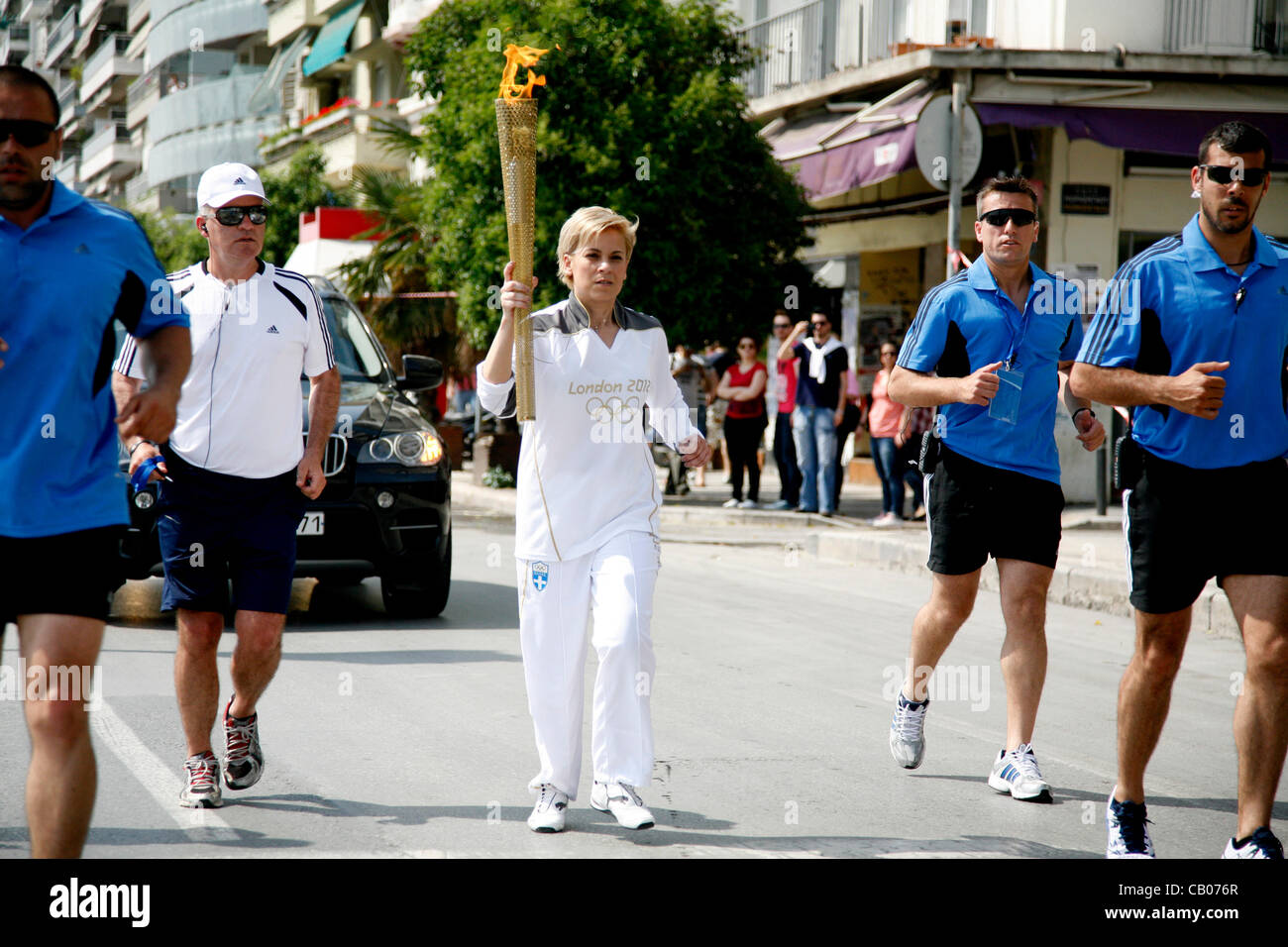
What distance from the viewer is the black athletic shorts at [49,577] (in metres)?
3.48

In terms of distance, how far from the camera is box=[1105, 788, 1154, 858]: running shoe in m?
4.46

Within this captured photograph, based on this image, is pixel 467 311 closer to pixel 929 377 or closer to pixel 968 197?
pixel 968 197

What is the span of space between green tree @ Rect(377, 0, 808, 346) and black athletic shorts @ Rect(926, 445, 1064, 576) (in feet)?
37.5

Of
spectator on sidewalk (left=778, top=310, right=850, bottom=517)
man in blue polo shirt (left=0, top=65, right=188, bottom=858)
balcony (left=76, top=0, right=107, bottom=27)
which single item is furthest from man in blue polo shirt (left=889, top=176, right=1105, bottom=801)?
balcony (left=76, top=0, right=107, bottom=27)

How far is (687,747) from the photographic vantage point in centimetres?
607

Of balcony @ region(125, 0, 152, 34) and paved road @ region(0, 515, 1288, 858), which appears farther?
balcony @ region(125, 0, 152, 34)

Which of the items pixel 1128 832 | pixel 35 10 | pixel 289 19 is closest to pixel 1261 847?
pixel 1128 832

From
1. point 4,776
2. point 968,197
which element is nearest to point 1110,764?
point 4,776

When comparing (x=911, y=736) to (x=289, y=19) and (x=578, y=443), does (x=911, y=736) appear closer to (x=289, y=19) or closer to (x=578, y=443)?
(x=578, y=443)

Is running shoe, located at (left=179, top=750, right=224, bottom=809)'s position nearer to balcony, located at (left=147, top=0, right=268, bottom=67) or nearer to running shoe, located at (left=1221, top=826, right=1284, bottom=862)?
running shoe, located at (left=1221, top=826, right=1284, bottom=862)
